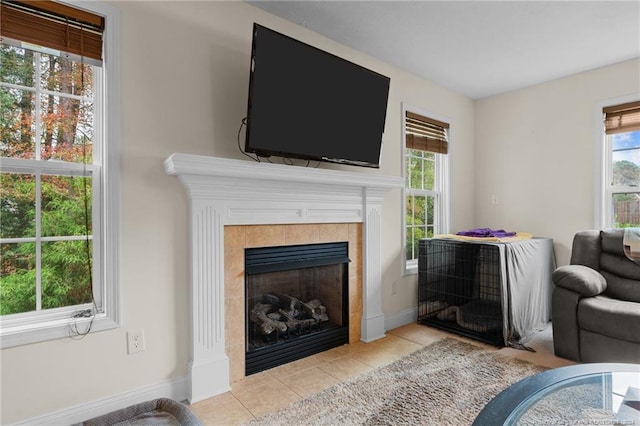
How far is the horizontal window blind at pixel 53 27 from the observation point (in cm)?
159

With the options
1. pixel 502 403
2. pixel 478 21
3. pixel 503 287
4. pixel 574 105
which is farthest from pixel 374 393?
pixel 574 105

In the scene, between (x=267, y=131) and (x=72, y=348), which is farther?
(x=267, y=131)

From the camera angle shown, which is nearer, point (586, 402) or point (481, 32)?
point (586, 402)

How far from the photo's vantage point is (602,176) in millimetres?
3262

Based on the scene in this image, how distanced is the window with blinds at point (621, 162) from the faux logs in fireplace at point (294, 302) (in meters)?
2.62

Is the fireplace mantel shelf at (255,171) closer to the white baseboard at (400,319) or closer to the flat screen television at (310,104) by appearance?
the flat screen television at (310,104)

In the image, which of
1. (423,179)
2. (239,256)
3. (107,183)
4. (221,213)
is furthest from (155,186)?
(423,179)

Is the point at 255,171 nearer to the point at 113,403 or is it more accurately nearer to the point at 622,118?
the point at 113,403

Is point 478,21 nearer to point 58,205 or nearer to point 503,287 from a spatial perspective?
point 503,287

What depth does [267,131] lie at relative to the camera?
2.13m

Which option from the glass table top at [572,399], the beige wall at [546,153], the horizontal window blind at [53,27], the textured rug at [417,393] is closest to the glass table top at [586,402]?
the glass table top at [572,399]

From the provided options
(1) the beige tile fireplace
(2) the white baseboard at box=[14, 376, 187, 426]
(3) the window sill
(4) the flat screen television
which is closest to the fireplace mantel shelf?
(4) the flat screen television

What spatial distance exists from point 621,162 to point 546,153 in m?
0.62

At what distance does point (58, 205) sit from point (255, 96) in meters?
1.20
